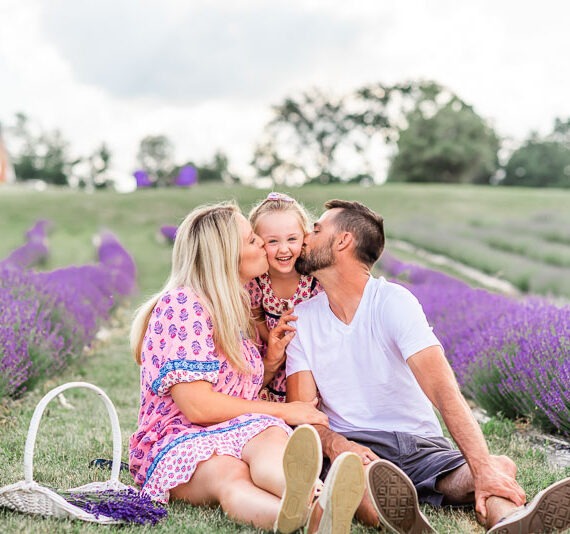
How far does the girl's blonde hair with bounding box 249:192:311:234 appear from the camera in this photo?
363 centimetres

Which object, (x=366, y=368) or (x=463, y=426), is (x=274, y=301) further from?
(x=463, y=426)

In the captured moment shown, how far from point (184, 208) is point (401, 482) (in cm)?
2618

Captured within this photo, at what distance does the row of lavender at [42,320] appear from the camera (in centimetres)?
488

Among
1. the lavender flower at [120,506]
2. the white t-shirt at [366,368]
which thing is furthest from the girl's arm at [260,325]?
the lavender flower at [120,506]

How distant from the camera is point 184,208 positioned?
28.4 metres

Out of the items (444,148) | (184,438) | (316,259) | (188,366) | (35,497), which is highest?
(444,148)

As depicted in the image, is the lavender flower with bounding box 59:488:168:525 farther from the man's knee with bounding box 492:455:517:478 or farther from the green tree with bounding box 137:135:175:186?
the green tree with bounding box 137:135:175:186

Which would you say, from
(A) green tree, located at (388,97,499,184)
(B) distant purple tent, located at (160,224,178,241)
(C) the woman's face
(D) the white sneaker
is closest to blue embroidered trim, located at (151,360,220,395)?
(C) the woman's face

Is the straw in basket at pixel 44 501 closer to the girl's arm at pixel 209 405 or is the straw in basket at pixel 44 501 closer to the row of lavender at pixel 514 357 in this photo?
the girl's arm at pixel 209 405

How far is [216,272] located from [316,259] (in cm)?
48

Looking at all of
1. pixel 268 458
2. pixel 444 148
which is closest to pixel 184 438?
pixel 268 458

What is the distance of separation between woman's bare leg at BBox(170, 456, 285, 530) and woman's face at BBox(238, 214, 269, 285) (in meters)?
0.83

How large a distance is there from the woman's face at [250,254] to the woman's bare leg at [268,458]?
2.31ft

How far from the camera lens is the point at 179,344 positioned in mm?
3164
